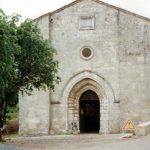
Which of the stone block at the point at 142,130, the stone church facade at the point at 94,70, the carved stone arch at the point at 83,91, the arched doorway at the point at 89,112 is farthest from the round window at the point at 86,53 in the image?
the stone block at the point at 142,130

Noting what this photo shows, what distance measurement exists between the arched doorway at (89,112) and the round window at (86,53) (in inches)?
87.1

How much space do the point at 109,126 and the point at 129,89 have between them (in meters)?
2.29

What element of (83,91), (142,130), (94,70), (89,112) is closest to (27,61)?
(142,130)

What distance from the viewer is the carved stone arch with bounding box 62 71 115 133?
32.6 metres

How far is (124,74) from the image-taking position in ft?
106

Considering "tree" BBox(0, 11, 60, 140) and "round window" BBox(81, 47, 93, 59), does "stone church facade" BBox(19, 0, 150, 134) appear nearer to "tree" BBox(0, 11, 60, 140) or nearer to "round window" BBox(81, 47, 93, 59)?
"round window" BBox(81, 47, 93, 59)

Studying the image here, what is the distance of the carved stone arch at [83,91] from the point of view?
107 ft

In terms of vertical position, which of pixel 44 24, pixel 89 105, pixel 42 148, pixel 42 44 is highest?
pixel 44 24

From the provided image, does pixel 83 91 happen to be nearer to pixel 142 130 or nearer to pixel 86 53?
pixel 86 53

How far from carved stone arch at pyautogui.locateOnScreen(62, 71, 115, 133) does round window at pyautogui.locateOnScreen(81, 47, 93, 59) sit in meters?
0.89

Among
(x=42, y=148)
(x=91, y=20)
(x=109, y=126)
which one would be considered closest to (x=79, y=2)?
(x=91, y=20)

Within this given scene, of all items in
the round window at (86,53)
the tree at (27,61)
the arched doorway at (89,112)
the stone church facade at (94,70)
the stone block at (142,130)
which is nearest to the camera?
the stone block at (142,130)

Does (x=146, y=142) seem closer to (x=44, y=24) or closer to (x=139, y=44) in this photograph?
(x=139, y=44)

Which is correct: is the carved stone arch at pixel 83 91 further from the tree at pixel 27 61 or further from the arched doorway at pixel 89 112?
the tree at pixel 27 61
